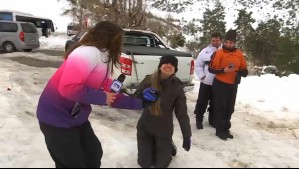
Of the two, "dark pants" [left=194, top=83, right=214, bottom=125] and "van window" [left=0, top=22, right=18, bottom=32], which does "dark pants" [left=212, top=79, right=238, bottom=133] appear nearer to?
"dark pants" [left=194, top=83, right=214, bottom=125]

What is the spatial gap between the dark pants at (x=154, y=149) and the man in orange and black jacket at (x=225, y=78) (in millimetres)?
1793

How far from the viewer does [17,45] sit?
17438mm

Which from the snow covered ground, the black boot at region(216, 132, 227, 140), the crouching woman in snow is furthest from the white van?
the crouching woman in snow

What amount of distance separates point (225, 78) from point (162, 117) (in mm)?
1913

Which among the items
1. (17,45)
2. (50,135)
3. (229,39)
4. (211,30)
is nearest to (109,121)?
(229,39)

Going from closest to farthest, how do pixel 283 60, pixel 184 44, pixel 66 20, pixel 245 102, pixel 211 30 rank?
pixel 245 102
pixel 283 60
pixel 184 44
pixel 211 30
pixel 66 20

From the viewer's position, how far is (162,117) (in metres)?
4.05

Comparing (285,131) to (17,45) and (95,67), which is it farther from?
(17,45)

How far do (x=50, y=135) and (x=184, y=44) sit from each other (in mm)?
20616

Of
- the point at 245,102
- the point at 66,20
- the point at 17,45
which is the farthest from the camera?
the point at 66,20

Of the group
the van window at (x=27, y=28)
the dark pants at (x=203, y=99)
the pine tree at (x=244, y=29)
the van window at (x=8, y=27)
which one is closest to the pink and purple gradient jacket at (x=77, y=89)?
the dark pants at (x=203, y=99)

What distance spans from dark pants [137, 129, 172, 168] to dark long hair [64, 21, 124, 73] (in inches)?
50.1

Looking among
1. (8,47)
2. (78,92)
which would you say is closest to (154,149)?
(78,92)

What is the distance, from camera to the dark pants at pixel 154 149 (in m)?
3.84
